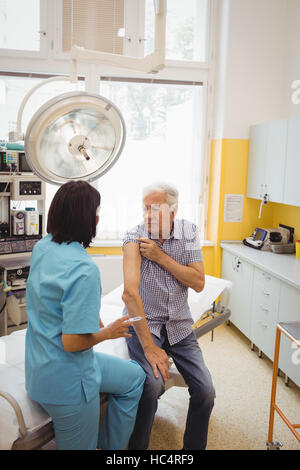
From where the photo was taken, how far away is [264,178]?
3.52 meters

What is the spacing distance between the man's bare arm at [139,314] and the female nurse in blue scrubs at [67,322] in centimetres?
37

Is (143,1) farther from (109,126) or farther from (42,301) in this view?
(42,301)

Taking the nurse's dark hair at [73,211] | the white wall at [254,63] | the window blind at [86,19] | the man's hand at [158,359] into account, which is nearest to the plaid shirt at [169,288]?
the man's hand at [158,359]

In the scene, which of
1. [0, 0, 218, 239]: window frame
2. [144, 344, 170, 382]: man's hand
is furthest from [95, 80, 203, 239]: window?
[144, 344, 170, 382]: man's hand

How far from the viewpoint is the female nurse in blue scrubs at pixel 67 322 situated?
135 cm

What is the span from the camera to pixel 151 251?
1.91m

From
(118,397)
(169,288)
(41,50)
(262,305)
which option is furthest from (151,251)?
(41,50)

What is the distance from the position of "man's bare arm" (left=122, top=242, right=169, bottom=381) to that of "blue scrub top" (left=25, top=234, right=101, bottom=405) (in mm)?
436

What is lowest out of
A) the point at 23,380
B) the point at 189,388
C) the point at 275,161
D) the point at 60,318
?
the point at 189,388

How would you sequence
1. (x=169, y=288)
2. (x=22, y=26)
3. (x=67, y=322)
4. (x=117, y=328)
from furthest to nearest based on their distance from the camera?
(x=22, y=26), (x=169, y=288), (x=117, y=328), (x=67, y=322)

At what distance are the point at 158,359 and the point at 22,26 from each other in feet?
10.0

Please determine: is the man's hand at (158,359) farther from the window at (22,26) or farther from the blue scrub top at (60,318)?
the window at (22,26)

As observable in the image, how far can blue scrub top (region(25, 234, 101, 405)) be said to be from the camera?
4.42ft

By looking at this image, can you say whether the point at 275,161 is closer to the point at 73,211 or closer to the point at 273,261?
the point at 273,261
